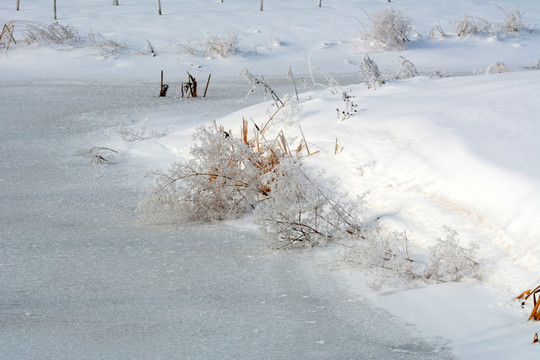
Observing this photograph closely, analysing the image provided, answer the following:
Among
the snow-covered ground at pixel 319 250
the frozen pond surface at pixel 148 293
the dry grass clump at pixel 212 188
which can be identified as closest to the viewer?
the frozen pond surface at pixel 148 293

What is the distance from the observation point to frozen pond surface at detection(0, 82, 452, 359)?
320 cm

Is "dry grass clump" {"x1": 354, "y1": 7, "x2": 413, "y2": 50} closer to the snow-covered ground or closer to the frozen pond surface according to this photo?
the snow-covered ground

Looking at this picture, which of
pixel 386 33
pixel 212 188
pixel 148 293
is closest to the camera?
pixel 148 293

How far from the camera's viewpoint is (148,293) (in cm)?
379

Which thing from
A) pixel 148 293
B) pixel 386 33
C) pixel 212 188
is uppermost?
pixel 386 33

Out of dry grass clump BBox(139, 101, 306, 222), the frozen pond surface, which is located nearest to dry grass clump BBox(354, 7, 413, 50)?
the frozen pond surface

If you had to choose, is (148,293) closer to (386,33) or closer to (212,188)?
(212,188)

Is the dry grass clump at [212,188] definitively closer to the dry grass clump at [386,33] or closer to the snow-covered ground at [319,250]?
the snow-covered ground at [319,250]

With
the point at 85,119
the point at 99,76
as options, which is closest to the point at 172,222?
the point at 85,119

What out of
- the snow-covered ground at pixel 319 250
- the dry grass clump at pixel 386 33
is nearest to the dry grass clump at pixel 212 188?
the snow-covered ground at pixel 319 250

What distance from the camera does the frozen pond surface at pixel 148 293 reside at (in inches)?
126

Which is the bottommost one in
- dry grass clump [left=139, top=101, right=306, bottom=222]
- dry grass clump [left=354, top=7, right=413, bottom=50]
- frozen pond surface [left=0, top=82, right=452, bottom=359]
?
frozen pond surface [left=0, top=82, right=452, bottom=359]

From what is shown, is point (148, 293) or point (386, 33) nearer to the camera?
point (148, 293)

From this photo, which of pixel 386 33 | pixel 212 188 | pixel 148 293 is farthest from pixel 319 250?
pixel 386 33
